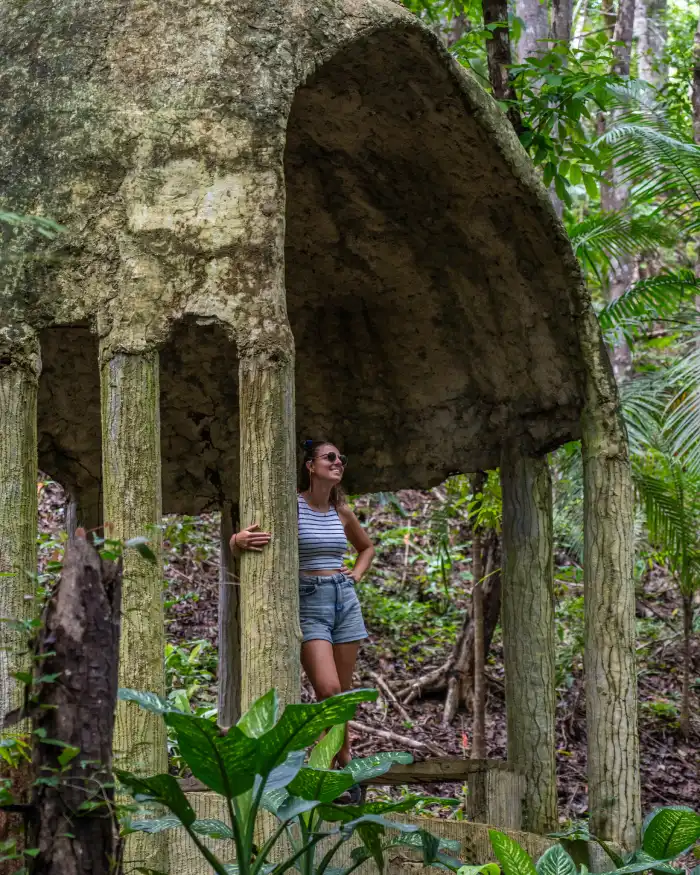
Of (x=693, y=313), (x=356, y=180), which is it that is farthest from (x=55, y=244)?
(x=693, y=313)

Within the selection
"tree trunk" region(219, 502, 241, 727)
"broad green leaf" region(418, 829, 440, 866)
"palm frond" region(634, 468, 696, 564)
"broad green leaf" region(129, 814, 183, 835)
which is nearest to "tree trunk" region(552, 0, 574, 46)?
"palm frond" region(634, 468, 696, 564)

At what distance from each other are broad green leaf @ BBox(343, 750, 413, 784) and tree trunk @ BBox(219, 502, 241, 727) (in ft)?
13.4

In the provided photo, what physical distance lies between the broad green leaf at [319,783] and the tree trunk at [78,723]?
0.82 m

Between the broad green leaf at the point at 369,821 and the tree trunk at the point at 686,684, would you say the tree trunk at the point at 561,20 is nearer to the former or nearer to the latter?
the tree trunk at the point at 686,684

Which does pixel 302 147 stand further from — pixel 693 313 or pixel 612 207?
pixel 612 207

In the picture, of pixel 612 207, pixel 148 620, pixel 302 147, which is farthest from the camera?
pixel 612 207

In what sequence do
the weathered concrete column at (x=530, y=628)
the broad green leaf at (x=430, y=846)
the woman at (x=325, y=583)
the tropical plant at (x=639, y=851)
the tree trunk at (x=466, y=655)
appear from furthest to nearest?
the tree trunk at (x=466, y=655)
the weathered concrete column at (x=530, y=628)
the woman at (x=325, y=583)
the tropical plant at (x=639, y=851)
the broad green leaf at (x=430, y=846)

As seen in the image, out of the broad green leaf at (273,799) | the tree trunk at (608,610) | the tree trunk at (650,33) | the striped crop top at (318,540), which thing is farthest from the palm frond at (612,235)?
the tree trunk at (650,33)

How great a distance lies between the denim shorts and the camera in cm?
700

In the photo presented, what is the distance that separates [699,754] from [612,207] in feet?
26.9

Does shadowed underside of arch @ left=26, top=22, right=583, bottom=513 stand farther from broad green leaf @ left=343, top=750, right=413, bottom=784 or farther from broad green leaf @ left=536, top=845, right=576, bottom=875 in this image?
broad green leaf @ left=343, top=750, right=413, bottom=784

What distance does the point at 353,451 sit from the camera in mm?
8797

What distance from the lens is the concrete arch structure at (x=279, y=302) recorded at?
541 cm

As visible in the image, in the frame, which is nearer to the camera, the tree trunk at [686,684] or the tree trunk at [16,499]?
the tree trunk at [16,499]
